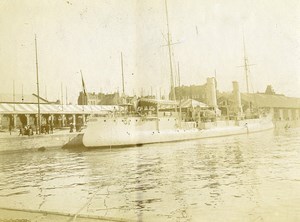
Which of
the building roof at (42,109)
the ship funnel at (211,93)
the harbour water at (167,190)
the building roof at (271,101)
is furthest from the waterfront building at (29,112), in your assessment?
the building roof at (271,101)

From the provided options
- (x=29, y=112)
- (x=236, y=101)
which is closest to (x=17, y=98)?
(x=29, y=112)

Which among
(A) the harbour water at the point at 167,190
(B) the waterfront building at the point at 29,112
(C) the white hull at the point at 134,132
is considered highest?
(B) the waterfront building at the point at 29,112

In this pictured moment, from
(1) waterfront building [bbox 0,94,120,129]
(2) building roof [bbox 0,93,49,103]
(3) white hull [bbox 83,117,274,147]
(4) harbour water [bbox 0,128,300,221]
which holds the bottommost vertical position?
(4) harbour water [bbox 0,128,300,221]

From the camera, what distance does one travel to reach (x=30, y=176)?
13094 mm

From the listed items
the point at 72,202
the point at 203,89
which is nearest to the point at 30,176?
the point at 72,202

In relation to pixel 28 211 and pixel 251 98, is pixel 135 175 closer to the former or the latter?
pixel 28 211

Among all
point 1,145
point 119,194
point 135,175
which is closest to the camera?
point 119,194

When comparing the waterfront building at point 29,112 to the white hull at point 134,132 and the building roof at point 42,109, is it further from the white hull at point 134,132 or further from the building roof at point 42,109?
the white hull at point 134,132

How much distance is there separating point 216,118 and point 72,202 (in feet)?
101

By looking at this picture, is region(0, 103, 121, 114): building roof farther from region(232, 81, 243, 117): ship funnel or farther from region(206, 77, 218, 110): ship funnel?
region(232, 81, 243, 117): ship funnel

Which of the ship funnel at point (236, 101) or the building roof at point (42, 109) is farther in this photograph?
the ship funnel at point (236, 101)

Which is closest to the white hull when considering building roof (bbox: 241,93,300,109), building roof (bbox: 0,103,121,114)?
building roof (bbox: 0,103,121,114)

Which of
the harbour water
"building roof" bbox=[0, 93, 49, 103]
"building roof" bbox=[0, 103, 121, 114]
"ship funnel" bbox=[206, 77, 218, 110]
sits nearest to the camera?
the harbour water

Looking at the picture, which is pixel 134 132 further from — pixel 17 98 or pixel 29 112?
pixel 17 98
